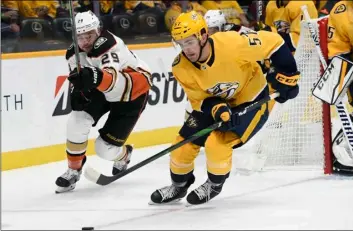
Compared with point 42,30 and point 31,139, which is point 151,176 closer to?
point 31,139

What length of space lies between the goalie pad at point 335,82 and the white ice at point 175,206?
0.44m

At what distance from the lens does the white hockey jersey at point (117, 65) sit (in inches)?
180

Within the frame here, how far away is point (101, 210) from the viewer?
429 cm

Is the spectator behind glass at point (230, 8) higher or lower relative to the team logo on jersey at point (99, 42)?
lower

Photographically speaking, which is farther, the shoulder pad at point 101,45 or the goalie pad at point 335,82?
the goalie pad at point 335,82

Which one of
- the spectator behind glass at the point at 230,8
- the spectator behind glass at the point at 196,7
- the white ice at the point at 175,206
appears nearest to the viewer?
the white ice at the point at 175,206

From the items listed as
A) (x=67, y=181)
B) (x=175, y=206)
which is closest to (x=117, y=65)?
(x=67, y=181)

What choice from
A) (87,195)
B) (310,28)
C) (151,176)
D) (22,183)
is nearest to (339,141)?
(310,28)

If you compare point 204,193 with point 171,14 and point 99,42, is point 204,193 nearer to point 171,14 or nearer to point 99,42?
point 99,42

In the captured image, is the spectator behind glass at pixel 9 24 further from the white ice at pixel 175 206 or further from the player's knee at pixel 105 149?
the player's knee at pixel 105 149

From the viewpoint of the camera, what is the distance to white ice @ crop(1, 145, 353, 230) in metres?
3.92

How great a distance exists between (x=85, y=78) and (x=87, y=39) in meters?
0.47

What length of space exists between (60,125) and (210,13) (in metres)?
1.16

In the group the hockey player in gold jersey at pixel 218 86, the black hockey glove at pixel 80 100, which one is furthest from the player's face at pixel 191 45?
the black hockey glove at pixel 80 100
